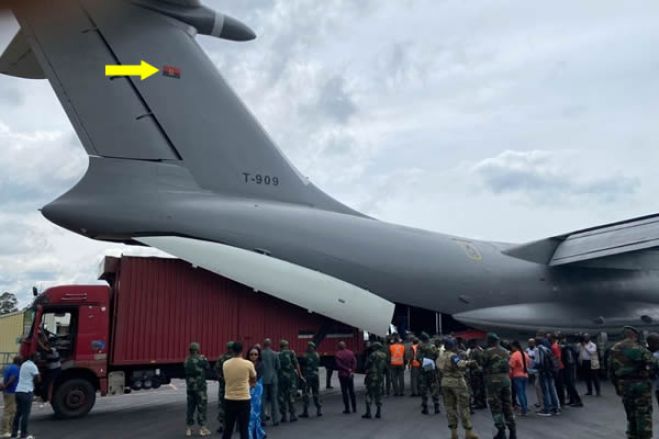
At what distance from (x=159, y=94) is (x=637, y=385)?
974cm

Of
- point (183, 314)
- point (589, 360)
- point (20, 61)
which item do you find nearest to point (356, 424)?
point (183, 314)

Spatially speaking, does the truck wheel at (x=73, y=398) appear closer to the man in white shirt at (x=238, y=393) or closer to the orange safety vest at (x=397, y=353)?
the man in white shirt at (x=238, y=393)

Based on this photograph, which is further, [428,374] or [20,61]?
[20,61]

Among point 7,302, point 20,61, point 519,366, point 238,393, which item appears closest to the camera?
point 238,393

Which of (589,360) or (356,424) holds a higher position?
(589,360)

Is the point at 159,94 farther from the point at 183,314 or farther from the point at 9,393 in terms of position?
the point at 9,393

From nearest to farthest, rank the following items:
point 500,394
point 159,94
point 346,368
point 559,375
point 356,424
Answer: point 500,394, point 356,424, point 346,368, point 559,375, point 159,94

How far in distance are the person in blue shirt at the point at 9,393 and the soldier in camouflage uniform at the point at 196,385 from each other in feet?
8.76

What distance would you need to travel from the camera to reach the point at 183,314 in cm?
1120

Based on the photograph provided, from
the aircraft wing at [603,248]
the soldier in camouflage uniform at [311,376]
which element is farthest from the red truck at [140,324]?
the aircraft wing at [603,248]

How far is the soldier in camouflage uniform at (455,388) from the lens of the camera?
7.64 metres

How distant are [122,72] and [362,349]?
7.95 m
